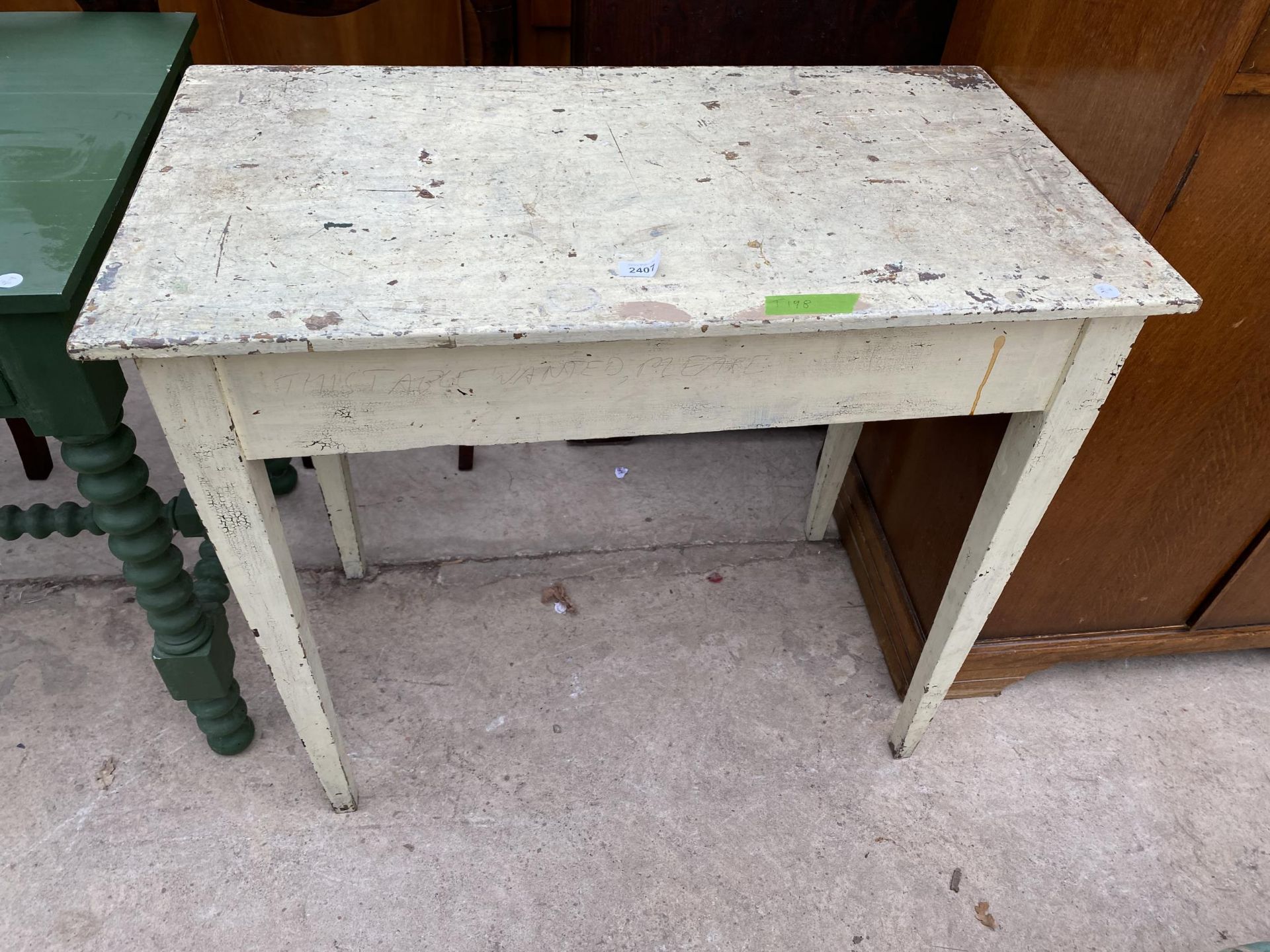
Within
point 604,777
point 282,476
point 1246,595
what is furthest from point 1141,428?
point 282,476

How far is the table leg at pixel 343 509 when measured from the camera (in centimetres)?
Result: 174

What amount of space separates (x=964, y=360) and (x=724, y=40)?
103 cm

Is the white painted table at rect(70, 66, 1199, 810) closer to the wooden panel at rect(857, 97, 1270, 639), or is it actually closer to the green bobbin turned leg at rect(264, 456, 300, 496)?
the wooden panel at rect(857, 97, 1270, 639)

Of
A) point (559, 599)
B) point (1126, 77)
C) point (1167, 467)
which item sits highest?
point (1126, 77)

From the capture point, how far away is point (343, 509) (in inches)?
71.4

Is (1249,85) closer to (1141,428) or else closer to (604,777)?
(1141,428)

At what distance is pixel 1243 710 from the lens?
6.02 feet

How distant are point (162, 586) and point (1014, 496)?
1.27m

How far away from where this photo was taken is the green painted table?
1.05 meters

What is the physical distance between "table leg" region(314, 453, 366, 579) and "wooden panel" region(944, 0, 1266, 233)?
4.39 ft

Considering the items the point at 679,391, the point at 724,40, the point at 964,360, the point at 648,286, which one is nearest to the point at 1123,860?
the point at 964,360

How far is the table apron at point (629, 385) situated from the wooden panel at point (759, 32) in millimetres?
951

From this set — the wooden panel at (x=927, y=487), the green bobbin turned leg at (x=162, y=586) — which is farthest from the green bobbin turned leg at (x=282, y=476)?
the wooden panel at (x=927, y=487)

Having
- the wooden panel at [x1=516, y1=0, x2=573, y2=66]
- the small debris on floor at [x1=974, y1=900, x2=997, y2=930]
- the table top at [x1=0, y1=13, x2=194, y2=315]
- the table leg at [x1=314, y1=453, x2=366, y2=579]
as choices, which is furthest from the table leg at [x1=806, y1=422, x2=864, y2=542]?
the table top at [x1=0, y1=13, x2=194, y2=315]
